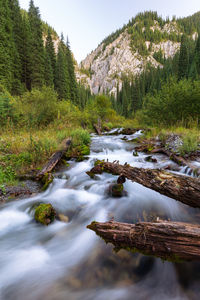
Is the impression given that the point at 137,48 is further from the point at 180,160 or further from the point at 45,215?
the point at 45,215

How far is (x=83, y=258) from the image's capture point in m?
2.14

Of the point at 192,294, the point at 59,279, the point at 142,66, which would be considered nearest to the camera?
the point at 192,294

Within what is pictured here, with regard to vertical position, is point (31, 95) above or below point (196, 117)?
above

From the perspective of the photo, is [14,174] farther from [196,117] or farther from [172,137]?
[196,117]

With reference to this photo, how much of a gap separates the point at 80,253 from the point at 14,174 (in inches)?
127

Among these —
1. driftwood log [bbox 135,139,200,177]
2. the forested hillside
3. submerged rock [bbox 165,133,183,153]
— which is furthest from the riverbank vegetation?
the forested hillside

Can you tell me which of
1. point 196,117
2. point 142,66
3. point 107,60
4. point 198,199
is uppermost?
point 107,60

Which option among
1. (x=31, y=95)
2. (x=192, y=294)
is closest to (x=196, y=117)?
(x=192, y=294)

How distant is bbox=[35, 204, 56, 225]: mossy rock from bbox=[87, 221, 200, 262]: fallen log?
1537 millimetres

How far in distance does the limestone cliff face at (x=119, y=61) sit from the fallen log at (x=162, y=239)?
148 meters

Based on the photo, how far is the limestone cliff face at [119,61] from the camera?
145250 mm

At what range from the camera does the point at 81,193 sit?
3873mm

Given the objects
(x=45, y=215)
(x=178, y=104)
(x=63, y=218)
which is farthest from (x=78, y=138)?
(x=178, y=104)

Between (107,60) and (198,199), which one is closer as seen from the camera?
(198,199)
